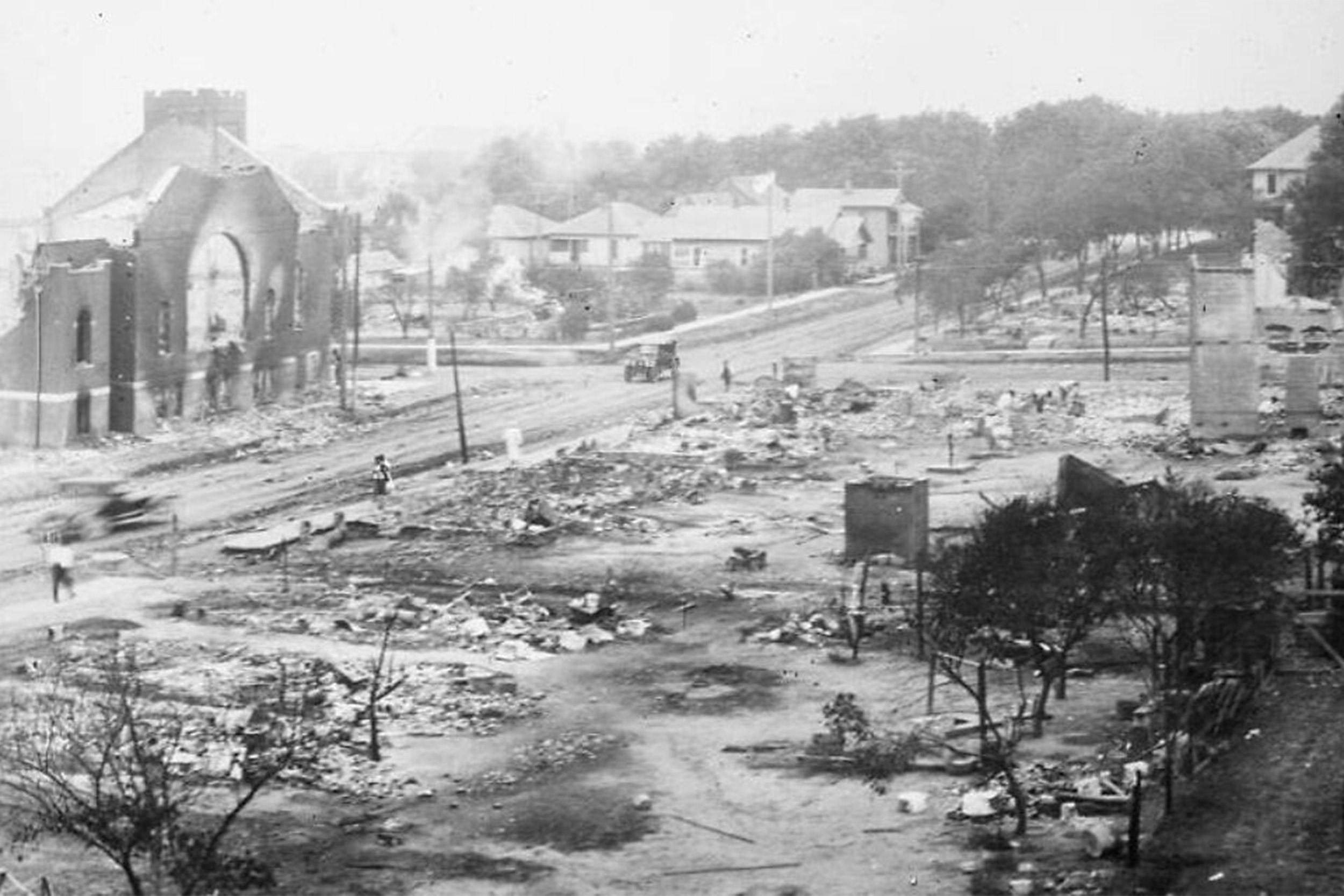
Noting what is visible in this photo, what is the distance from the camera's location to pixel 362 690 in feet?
91.7

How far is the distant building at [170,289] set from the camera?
160 feet

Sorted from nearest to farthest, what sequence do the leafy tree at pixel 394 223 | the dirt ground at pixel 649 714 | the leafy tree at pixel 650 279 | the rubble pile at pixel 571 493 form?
the dirt ground at pixel 649 714 → the rubble pile at pixel 571 493 → the leafy tree at pixel 650 279 → the leafy tree at pixel 394 223

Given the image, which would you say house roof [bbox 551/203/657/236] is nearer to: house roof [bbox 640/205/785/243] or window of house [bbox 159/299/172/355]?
house roof [bbox 640/205/785/243]

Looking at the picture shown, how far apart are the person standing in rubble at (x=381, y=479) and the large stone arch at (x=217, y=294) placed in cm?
1180

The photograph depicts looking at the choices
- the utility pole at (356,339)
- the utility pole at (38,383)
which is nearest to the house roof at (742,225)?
the utility pole at (356,339)

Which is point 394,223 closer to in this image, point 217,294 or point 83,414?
point 217,294

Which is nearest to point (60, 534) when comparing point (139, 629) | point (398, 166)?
point (139, 629)

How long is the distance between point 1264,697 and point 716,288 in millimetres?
74719

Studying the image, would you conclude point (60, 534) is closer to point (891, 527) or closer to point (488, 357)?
point (891, 527)

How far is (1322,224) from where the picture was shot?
68125mm

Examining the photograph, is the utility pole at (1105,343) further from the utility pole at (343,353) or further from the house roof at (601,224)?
the house roof at (601,224)

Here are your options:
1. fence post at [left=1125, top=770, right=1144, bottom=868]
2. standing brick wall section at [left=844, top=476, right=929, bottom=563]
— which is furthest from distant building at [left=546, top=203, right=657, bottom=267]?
fence post at [left=1125, top=770, right=1144, bottom=868]

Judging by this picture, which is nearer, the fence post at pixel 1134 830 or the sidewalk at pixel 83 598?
the fence post at pixel 1134 830

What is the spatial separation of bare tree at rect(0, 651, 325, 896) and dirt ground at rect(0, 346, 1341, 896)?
2.11 feet
